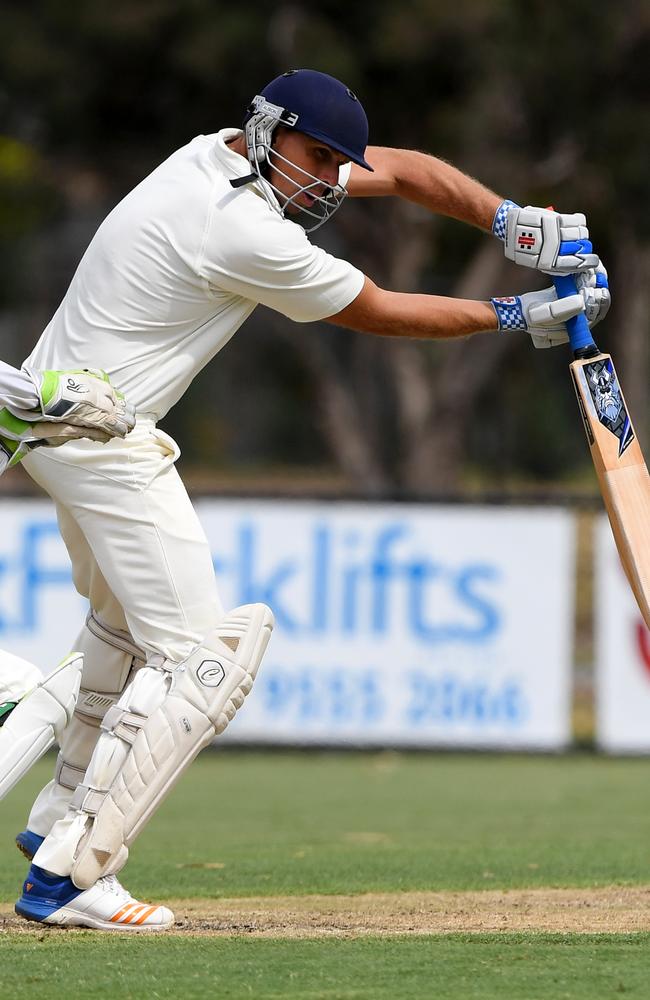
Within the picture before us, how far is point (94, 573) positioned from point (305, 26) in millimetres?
14139

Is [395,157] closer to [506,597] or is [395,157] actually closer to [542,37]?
[506,597]

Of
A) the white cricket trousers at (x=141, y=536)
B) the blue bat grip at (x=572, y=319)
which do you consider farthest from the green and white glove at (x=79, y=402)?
the blue bat grip at (x=572, y=319)

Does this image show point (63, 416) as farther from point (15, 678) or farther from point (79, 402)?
point (15, 678)

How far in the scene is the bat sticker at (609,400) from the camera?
4.90 m

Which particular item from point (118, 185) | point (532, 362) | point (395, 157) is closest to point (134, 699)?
point (395, 157)

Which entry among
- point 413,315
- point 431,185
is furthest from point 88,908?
point 431,185

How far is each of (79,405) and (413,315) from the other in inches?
39.6

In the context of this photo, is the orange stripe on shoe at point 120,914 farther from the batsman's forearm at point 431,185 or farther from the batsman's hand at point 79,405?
the batsman's forearm at point 431,185

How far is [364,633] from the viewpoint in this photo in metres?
9.93

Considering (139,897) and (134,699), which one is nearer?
(134,699)

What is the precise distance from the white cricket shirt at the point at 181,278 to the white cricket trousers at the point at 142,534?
174 mm

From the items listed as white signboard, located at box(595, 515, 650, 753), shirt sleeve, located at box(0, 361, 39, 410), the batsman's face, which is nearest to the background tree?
white signboard, located at box(595, 515, 650, 753)

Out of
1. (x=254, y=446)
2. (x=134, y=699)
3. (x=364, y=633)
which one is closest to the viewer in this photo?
(x=134, y=699)

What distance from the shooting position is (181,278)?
4.33 m
